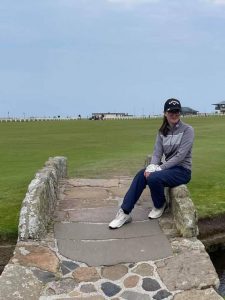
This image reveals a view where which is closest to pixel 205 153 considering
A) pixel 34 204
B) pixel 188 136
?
pixel 188 136

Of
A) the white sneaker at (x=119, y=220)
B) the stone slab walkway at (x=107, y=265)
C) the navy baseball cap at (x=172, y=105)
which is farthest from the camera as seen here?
the navy baseball cap at (x=172, y=105)

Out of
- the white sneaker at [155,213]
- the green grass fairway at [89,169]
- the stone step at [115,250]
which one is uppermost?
the white sneaker at [155,213]

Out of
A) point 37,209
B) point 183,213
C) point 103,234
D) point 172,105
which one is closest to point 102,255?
point 103,234

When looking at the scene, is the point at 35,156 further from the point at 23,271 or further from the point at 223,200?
the point at 23,271

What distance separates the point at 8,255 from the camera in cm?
1135

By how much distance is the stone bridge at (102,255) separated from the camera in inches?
306

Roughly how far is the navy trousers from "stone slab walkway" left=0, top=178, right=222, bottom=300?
17.0 inches

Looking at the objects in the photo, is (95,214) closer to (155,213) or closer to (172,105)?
(155,213)

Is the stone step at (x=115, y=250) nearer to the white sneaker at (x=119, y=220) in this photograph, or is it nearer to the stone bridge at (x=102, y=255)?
the stone bridge at (x=102, y=255)

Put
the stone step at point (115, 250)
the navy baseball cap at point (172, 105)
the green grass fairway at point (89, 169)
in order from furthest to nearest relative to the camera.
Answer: the green grass fairway at point (89, 169)
the navy baseball cap at point (172, 105)
the stone step at point (115, 250)

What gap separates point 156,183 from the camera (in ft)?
32.7

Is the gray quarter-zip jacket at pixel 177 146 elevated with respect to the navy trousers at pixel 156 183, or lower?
elevated

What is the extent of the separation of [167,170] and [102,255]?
227cm

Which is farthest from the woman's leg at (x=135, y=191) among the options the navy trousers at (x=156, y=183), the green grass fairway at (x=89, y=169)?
the green grass fairway at (x=89, y=169)
